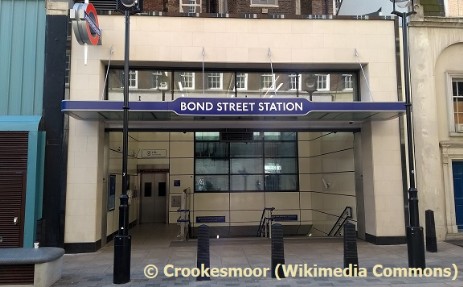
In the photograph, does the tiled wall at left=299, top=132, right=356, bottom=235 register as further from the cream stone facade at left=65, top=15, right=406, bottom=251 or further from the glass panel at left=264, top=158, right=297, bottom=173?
the cream stone facade at left=65, top=15, right=406, bottom=251

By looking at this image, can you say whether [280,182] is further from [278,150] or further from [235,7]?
[235,7]

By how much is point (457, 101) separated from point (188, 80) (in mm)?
9108

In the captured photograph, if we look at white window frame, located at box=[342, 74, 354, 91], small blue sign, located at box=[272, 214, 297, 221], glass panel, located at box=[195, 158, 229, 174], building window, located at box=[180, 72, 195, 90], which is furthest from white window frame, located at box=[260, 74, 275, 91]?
small blue sign, located at box=[272, 214, 297, 221]

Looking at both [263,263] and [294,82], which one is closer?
[263,263]

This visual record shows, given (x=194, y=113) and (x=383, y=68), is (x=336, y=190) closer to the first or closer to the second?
(x=383, y=68)

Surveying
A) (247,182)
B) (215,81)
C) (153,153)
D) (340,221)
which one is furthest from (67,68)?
(340,221)

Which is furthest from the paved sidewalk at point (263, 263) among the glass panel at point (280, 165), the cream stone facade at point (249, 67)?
the glass panel at point (280, 165)

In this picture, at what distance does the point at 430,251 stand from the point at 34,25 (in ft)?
43.0

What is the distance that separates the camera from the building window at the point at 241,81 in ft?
41.9

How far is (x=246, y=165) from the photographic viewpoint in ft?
60.1

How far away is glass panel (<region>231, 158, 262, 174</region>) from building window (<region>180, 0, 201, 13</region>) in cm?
832

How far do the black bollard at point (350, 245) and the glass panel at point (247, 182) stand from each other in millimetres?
9857

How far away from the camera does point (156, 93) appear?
40.7 ft

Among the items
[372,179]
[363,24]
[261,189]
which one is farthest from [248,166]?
[363,24]
